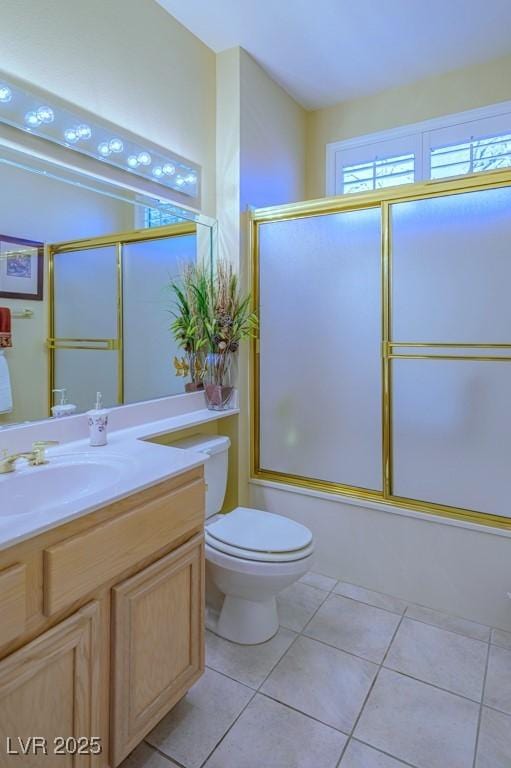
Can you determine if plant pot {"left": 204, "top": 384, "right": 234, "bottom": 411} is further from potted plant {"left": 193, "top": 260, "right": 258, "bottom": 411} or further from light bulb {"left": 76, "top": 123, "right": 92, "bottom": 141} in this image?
light bulb {"left": 76, "top": 123, "right": 92, "bottom": 141}

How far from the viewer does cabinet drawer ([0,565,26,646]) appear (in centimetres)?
86

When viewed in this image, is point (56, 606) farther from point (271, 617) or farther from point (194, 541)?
point (271, 617)

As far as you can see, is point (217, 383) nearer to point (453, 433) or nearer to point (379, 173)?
point (453, 433)

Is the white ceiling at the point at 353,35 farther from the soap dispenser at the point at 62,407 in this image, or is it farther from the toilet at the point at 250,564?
the toilet at the point at 250,564

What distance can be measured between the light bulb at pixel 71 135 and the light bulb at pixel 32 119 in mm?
102

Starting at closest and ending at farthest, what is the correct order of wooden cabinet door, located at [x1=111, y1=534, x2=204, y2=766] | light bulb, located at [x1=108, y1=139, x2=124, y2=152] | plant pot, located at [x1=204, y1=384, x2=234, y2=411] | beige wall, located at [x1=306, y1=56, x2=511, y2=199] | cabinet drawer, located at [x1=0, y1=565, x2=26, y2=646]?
1. cabinet drawer, located at [x1=0, y1=565, x2=26, y2=646]
2. wooden cabinet door, located at [x1=111, y1=534, x2=204, y2=766]
3. light bulb, located at [x1=108, y1=139, x2=124, y2=152]
4. plant pot, located at [x1=204, y1=384, x2=234, y2=411]
5. beige wall, located at [x1=306, y1=56, x2=511, y2=199]

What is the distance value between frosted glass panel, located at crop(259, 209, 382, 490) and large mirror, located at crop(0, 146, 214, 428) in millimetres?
517

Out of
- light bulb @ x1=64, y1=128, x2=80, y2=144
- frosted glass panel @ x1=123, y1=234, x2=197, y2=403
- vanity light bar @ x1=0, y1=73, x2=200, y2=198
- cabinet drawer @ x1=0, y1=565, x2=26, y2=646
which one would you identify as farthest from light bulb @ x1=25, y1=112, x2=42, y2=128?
cabinet drawer @ x1=0, y1=565, x2=26, y2=646

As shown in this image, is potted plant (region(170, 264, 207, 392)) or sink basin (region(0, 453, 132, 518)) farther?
potted plant (region(170, 264, 207, 392))

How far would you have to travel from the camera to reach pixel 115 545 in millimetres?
1112

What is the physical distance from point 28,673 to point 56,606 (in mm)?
130

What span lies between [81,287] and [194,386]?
757 millimetres

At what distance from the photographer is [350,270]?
2217 mm

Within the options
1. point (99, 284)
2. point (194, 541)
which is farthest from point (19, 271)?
point (194, 541)
